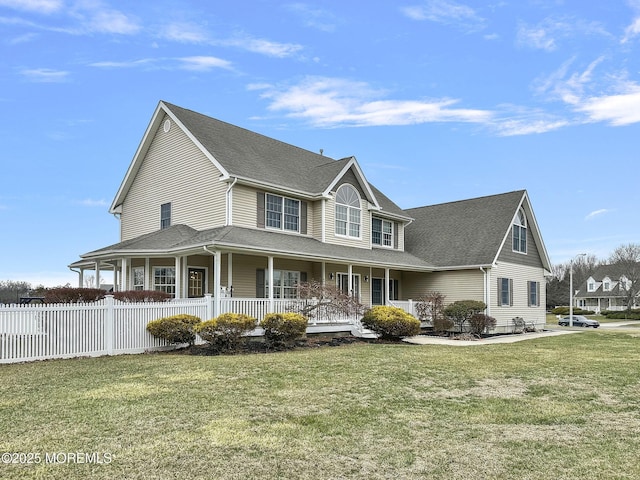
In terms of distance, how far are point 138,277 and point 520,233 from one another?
2021 centimetres

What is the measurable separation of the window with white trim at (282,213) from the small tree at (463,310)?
27.5ft

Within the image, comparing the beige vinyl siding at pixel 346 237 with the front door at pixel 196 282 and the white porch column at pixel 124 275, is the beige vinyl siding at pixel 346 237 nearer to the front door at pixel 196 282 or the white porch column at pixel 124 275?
the front door at pixel 196 282

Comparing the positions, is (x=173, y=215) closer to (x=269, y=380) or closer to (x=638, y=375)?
(x=269, y=380)

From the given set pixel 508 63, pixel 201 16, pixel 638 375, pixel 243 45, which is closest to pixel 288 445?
pixel 638 375

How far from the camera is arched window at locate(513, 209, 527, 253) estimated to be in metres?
29.0

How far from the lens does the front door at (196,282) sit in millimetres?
20562

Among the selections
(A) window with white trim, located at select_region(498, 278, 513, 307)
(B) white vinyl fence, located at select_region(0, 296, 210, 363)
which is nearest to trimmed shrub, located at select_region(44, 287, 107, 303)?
(B) white vinyl fence, located at select_region(0, 296, 210, 363)

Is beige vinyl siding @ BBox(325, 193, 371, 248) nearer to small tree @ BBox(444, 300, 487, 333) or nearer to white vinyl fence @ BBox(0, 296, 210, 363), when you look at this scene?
small tree @ BBox(444, 300, 487, 333)

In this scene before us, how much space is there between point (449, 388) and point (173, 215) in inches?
611

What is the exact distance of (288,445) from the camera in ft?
19.8

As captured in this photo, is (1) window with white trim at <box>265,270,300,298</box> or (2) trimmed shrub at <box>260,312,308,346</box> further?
(1) window with white trim at <box>265,270,300,298</box>

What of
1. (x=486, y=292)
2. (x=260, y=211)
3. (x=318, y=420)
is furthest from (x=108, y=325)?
(x=486, y=292)

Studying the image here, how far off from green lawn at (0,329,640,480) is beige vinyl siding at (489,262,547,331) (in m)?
14.4

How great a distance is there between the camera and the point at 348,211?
24.7m
